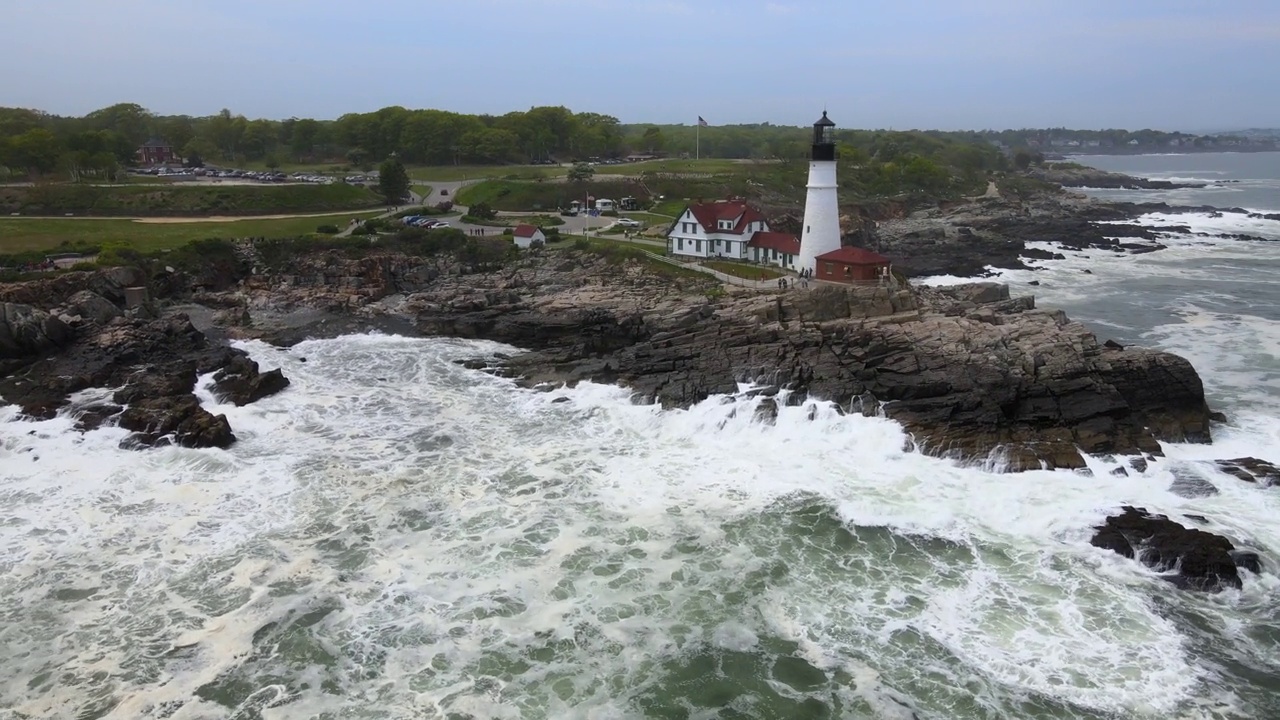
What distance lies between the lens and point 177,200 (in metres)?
55.2

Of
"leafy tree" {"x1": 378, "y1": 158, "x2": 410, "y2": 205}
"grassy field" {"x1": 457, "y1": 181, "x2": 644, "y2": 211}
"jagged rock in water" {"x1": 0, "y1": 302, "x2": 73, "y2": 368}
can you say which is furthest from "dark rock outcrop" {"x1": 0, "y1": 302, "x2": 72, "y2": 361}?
"grassy field" {"x1": 457, "y1": 181, "x2": 644, "y2": 211}

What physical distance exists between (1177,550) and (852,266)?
696 inches

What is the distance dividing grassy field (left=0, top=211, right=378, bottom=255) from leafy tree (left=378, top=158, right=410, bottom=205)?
8.29m

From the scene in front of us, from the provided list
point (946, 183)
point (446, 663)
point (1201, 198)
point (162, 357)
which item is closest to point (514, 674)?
point (446, 663)

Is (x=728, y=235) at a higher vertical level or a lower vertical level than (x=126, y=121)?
lower

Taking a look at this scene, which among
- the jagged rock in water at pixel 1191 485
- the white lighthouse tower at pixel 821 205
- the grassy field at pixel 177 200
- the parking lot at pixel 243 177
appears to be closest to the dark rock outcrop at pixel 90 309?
the grassy field at pixel 177 200

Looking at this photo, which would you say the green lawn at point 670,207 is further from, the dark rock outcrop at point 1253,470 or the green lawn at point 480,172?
the dark rock outcrop at point 1253,470

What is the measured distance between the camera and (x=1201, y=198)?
346 ft

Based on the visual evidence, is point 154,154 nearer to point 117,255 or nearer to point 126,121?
point 126,121

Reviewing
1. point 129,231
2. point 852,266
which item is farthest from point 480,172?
point 852,266

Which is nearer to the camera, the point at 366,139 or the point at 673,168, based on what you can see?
the point at 673,168

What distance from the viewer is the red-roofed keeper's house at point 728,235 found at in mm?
39812

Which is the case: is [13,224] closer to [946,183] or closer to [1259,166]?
[946,183]

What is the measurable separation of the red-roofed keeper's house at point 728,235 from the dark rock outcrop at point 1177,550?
75.0 ft
